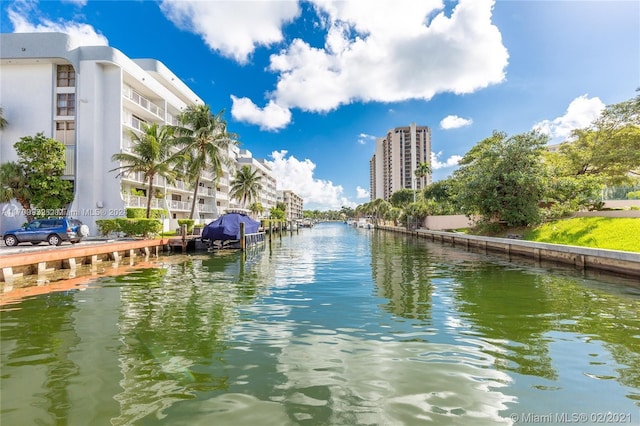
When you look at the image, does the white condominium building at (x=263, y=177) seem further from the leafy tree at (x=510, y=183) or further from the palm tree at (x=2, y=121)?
the leafy tree at (x=510, y=183)

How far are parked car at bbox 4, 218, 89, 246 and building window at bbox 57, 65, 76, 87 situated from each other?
18310mm

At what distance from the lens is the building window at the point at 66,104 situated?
32750mm

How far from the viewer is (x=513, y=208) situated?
28906 mm

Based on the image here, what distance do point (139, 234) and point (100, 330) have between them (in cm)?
2217

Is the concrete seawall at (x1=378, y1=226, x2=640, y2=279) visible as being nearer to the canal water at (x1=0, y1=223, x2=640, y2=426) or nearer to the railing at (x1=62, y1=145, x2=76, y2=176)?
the canal water at (x1=0, y1=223, x2=640, y2=426)

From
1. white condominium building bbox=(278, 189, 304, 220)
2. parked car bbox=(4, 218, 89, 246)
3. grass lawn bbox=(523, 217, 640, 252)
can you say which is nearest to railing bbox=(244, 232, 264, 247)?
parked car bbox=(4, 218, 89, 246)

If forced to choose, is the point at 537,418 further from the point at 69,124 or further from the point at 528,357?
the point at 69,124

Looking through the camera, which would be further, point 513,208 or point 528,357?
point 513,208

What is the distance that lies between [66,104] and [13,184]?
10.4m

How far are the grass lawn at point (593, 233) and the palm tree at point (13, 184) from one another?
43.0m

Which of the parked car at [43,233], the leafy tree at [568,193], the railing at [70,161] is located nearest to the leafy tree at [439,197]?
the leafy tree at [568,193]

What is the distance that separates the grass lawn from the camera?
18.8m

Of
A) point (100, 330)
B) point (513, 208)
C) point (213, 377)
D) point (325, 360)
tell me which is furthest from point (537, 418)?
point (513, 208)

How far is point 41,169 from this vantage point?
91.1 feet
